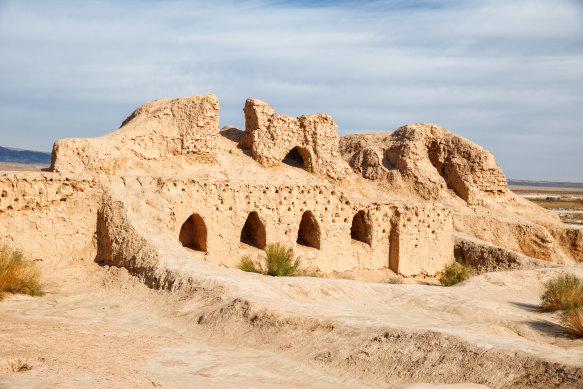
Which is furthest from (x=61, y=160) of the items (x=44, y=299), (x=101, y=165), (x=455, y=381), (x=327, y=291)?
(x=455, y=381)

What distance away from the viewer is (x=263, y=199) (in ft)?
47.9

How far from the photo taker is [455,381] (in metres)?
5.62

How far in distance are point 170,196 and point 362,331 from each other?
22.9ft

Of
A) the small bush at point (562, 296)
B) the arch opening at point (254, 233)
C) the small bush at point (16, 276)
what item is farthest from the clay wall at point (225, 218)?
the small bush at point (562, 296)

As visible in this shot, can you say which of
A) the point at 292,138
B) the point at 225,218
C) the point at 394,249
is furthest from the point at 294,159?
the point at 225,218

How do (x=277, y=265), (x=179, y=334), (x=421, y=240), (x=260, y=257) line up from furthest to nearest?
1. (x=421, y=240)
2. (x=260, y=257)
3. (x=277, y=265)
4. (x=179, y=334)

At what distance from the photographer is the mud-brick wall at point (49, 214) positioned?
35.3 ft

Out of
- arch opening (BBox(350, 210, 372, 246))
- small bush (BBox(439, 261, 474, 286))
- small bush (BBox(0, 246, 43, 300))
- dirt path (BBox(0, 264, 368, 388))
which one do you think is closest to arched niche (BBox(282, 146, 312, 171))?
arch opening (BBox(350, 210, 372, 246))

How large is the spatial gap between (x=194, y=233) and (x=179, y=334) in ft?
21.6

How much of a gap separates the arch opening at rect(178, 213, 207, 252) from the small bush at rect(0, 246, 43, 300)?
4456 millimetres

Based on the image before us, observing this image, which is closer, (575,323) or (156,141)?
(575,323)

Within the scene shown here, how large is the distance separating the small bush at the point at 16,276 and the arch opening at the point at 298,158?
11.1 metres

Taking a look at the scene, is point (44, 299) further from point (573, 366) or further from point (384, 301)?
point (573, 366)

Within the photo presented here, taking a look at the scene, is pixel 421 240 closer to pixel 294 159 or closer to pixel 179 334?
pixel 294 159
